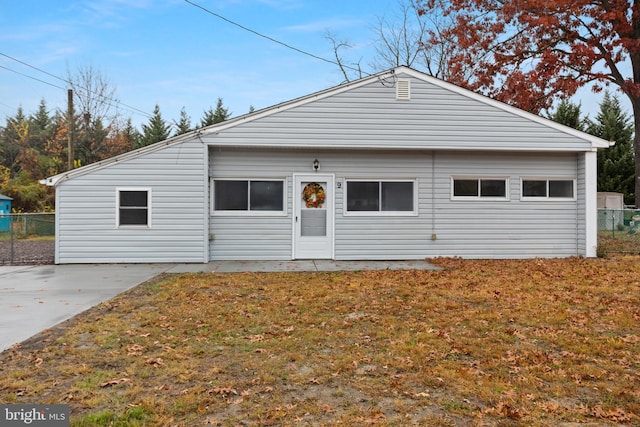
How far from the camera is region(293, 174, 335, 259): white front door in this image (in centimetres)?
1162

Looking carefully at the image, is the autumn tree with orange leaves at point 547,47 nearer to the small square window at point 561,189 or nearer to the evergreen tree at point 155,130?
the small square window at point 561,189

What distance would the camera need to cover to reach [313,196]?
11.7m

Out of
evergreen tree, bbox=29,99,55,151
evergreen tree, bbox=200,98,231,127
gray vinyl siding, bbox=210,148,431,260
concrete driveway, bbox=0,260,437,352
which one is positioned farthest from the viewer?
evergreen tree, bbox=200,98,231,127

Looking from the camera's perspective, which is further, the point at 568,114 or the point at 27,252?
the point at 568,114

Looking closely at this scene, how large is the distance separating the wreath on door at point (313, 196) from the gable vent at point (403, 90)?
3.07 metres

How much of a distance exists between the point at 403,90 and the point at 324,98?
202 cm

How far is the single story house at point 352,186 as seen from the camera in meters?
10.9

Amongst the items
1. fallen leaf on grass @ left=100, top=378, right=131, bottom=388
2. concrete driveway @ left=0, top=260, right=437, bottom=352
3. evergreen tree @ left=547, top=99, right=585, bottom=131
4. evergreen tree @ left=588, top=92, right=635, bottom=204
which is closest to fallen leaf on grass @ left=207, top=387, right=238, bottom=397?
fallen leaf on grass @ left=100, top=378, right=131, bottom=388

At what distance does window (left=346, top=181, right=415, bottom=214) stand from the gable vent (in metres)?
2.19

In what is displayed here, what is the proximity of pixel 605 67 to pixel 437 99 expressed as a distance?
1197 cm

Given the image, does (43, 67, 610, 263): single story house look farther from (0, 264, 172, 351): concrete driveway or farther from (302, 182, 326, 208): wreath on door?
(0, 264, 172, 351): concrete driveway

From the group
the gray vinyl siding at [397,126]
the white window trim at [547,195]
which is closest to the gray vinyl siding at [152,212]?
the gray vinyl siding at [397,126]

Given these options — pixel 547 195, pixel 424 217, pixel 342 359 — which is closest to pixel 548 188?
pixel 547 195

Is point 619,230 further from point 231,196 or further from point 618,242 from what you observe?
point 231,196
